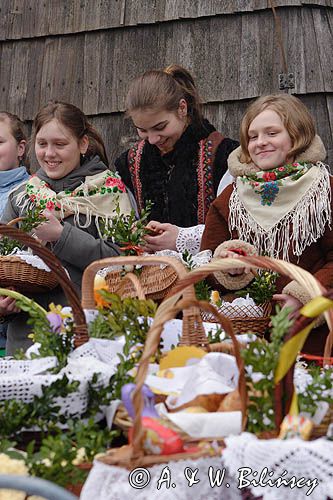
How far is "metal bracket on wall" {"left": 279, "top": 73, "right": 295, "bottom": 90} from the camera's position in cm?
398

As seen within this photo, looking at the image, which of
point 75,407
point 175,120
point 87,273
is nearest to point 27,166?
point 175,120

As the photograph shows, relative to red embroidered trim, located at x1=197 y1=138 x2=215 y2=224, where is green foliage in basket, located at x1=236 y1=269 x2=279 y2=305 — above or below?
below

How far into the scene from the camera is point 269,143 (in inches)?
117

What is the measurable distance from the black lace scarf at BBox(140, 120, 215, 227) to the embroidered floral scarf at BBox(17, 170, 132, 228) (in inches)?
4.7

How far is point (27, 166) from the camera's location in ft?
13.6

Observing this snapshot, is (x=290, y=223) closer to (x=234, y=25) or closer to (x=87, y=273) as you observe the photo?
(x=87, y=273)

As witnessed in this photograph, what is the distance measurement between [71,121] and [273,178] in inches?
41.1

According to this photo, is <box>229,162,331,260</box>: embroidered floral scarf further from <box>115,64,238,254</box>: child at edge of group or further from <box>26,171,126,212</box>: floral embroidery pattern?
<box>26,171,126,212</box>: floral embroidery pattern

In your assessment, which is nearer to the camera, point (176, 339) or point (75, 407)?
point (75, 407)

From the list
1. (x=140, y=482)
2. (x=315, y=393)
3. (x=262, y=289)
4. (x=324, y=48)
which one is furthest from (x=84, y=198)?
(x=140, y=482)

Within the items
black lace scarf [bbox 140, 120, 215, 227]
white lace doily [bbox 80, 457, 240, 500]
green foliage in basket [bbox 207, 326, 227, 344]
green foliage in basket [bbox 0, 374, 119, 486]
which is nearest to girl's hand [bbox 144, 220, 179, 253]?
black lace scarf [bbox 140, 120, 215, 227]

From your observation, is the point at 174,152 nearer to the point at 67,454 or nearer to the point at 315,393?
the point at 315,393

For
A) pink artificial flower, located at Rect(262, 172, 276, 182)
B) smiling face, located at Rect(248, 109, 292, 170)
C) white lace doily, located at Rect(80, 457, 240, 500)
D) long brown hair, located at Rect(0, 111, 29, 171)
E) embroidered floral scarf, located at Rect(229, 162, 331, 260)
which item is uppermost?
long brown hair, located at Rect(0, 111, 29, 171)

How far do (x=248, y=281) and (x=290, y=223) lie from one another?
27cm
